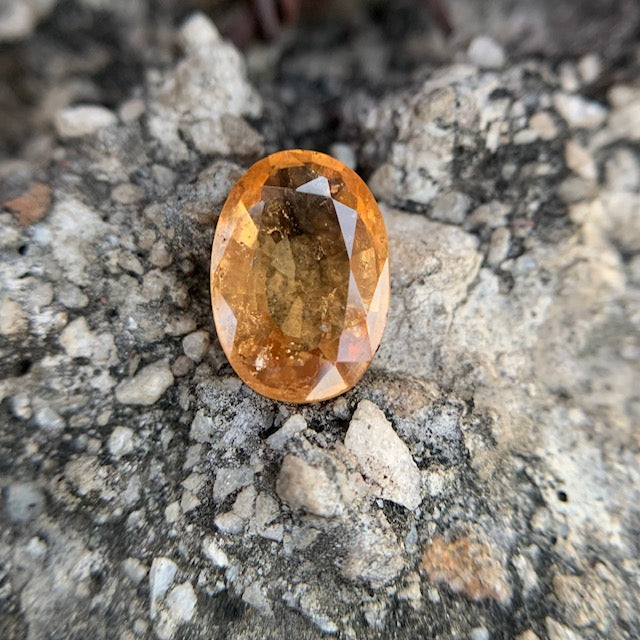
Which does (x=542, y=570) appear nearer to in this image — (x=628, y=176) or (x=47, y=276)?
(x=628, y=176)

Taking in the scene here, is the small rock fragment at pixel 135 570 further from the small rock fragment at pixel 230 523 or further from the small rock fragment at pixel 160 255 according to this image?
the small rock fragment at pixel 160 255

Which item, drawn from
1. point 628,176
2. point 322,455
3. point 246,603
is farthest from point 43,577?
point 628,176

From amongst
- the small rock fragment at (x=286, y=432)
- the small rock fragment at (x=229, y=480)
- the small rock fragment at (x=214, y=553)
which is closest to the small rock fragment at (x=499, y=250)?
the small rock fragment at (x=286, y=432)

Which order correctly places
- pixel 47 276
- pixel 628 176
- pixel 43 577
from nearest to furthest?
pixel 43 577 < pixel 47 276 < pixel 628 176

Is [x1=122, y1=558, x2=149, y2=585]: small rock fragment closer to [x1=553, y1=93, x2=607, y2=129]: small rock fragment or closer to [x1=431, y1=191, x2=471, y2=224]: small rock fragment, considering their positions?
[x1=431, y1=191, x2=471, y2=224]: small rock fragment

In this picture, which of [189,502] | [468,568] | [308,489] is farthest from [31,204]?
[468,568]

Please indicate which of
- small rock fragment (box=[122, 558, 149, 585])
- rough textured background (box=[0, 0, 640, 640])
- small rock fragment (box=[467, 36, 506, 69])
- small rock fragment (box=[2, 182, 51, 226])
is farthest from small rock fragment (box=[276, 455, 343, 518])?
small rock fragment (box=[467, 36, 506, 69])

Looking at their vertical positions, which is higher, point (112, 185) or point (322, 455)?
point (112, 185)
